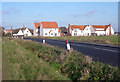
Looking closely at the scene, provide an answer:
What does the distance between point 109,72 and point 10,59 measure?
524 cm

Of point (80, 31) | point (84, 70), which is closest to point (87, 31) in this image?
point (80, 31)

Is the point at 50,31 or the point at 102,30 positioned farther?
the point at 102,30

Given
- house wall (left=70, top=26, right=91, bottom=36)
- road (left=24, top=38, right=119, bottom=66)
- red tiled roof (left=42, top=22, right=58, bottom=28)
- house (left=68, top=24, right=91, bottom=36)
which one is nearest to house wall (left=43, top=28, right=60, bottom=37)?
red tiled roof (left=42, top=22, right=58, bottom=28)

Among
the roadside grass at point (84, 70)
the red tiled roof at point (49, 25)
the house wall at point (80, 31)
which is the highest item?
the red tiled roof at point (49, 25)

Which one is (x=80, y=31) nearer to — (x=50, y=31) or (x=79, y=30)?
(x=79, y=30)

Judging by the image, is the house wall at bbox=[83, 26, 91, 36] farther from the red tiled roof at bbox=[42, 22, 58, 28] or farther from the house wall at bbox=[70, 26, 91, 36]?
the red tiled roof at bbox=[42, 22, 58, 28]

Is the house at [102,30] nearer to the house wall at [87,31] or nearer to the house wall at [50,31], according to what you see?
the house wall at [87,31]

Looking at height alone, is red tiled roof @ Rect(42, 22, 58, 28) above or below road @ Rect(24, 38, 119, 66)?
above

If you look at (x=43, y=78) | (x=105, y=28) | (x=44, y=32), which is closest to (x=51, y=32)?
(x=44, y=32)

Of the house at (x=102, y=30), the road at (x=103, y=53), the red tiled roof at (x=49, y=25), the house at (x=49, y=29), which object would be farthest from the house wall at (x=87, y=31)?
the road at (x=103, y=53)

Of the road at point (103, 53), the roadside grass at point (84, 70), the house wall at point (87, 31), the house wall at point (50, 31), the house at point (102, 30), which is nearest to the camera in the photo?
the roadside grass at point (84, 70)

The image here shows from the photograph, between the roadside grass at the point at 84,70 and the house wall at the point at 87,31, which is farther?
the house wall at the point at 87,31

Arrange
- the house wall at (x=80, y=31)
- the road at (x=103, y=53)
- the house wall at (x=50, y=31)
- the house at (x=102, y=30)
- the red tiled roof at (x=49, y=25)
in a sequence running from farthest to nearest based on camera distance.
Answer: the house at (x=102, y=30), the house wall at (x=80, y=31), the red tiled roof at (x=49, y=25), the house wall at (x=50, y=31), the road at (x=103, y=53)

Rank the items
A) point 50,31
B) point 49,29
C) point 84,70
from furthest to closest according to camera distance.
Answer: point 49,29 → point 50,31 → point 84,70
